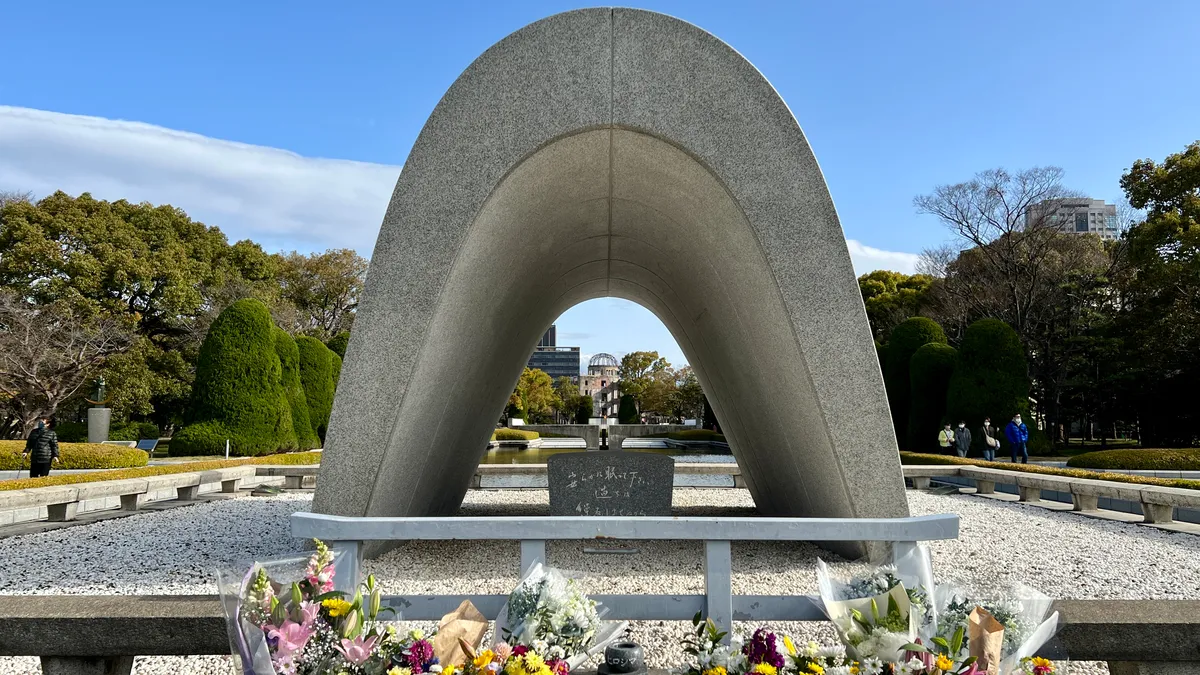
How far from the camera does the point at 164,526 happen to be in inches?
336

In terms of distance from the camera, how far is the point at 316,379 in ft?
79.8

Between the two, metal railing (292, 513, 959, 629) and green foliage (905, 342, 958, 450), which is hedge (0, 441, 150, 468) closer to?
metal railing (292, 513, 959, 629)

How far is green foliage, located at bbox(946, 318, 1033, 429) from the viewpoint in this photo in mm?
19188

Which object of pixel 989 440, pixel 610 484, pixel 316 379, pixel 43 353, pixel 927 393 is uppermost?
pixel 43 353

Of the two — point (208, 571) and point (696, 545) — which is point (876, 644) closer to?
point (696, 545)

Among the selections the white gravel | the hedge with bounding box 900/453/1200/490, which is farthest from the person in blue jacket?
the white gravel

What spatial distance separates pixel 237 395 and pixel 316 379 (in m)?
4.70

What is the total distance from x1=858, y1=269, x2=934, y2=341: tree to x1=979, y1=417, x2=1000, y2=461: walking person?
11051 mm

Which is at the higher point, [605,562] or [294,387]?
[294,387]

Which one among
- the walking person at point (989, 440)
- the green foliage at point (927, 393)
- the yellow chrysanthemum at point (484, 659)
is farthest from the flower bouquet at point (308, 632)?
the green foliage at point (927, 393)

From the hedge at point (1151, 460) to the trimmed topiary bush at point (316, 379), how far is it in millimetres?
20677

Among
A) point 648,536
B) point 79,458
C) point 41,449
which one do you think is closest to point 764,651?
point 648,536

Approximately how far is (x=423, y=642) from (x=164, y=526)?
8.15 meters

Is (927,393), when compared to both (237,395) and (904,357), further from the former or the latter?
(237,395)
